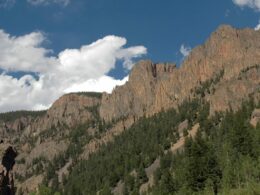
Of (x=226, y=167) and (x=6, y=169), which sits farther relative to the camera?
(x=226, y=167)

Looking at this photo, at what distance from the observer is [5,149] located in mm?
53125

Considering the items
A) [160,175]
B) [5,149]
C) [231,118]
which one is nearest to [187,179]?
[5,149]

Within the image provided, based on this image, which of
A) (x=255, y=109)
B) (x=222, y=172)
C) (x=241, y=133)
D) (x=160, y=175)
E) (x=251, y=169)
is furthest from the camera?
(x=255, y=109)

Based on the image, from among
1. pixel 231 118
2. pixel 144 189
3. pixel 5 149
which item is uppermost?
pixel 231 118

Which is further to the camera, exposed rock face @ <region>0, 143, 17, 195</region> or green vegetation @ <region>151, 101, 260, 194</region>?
green vegetation @ <region>151, 101, 260, 194</region>

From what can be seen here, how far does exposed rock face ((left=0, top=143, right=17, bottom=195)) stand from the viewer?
5153 cm

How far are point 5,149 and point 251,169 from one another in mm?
60287

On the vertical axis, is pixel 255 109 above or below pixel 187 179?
above

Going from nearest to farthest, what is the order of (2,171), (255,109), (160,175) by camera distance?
1. (2,171)
2. (160,175)
3. (255,109)

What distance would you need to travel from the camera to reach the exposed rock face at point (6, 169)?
51.5 m

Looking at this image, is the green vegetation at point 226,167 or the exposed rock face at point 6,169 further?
the green vegetation at point 226,167

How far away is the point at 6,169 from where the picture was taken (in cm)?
5238

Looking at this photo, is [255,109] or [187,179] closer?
[187,179]

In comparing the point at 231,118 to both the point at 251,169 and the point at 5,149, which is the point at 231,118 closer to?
the point at 251,169
